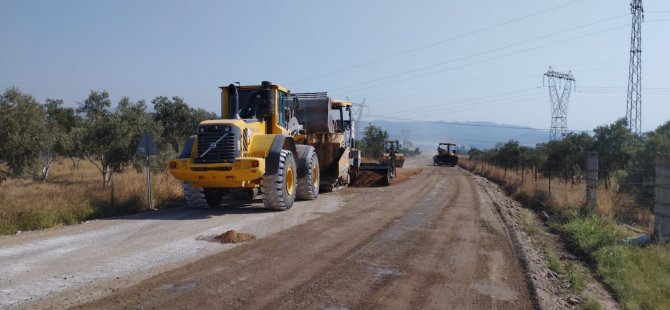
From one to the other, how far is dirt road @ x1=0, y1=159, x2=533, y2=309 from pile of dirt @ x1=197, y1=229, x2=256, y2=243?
26 cm

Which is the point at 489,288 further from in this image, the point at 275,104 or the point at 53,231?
the point at 275,104

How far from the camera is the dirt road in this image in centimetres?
584

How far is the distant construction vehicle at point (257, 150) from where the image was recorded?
1253 centimetres

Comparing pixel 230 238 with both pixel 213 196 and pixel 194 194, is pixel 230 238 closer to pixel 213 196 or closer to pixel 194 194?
pixel 194 194

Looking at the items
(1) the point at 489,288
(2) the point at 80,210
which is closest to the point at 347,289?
(1) the point at 489,288

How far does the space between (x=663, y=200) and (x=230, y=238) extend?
337 inches

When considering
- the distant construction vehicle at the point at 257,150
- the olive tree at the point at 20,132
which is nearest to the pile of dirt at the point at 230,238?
the distant construction vehicle at the point at 257,150

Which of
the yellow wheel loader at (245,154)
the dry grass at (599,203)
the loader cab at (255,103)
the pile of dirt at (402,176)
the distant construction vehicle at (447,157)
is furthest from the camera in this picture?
the distant construction vehicle at (447,157)

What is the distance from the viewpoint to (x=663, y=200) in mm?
10594

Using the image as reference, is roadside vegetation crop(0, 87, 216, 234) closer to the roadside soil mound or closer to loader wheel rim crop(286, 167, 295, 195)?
loader wheel rim crop(286, 167, 295, 195)

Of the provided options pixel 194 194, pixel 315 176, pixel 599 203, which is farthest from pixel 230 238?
pixel 599 203

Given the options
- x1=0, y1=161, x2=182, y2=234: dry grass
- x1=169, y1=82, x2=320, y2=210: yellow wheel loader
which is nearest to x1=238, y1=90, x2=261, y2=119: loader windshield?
x1=169, y1=82, x2=320, y2=210: yellow wheel loader

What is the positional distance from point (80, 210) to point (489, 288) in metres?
9.39

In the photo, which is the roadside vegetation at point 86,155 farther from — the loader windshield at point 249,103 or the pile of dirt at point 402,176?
the pile of dirt at point 402,176
